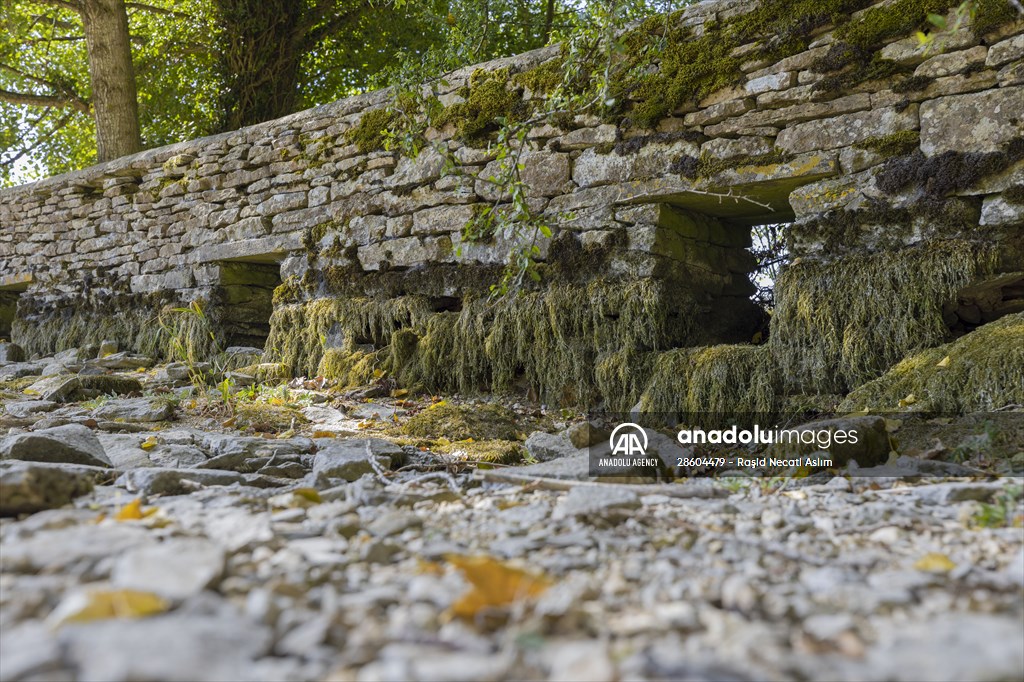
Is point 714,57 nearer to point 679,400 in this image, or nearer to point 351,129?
point 679,400

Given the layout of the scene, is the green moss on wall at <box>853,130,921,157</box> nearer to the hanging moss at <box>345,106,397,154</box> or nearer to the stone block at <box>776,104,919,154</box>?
the stone block at <box>776,104,919,154</box>

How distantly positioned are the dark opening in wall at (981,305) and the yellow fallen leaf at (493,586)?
3.14 metres

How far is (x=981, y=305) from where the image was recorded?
3.74m

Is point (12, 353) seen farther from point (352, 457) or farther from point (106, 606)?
point (106, 606)

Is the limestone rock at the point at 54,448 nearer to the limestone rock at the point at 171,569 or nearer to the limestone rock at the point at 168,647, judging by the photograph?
the limestone rock at the point at 171,569

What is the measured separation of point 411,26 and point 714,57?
6.42 metres

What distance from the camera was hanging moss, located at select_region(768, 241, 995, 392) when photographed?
3.61m

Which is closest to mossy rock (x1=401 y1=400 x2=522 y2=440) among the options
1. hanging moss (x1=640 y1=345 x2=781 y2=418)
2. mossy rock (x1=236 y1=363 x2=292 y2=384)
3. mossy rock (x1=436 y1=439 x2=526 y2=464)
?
mossy rock (x1=436 y1=439 x2=526 y2=464)

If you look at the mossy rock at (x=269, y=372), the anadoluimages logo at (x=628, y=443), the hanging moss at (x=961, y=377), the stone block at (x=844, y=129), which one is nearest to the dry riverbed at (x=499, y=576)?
the anadoluimages logo at (x=628, y=443)

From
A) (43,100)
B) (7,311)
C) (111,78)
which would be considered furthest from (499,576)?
(43,100)

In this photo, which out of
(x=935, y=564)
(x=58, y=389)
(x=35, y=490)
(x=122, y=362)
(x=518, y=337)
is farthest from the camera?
(x=122, y=362)

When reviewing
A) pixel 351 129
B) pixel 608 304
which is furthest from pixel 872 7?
pixel 351 129

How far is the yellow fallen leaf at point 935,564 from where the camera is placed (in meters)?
1.43

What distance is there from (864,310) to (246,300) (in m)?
4.82
